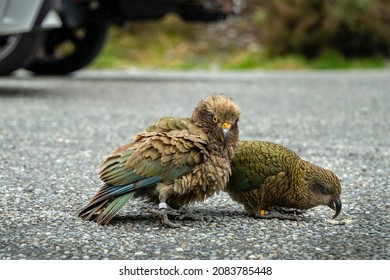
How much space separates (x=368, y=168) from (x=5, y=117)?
3.63 meters

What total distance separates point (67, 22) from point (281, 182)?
648 cm

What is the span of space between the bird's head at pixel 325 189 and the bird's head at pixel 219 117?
0.46 m

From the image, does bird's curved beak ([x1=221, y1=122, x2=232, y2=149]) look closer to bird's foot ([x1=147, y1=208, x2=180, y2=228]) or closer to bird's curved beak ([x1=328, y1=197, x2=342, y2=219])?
bird's foot ([x1=147, y1=208, x2=180, y2=228])

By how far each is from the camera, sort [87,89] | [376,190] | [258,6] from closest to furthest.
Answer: [376,190], [87,89], [258,6]

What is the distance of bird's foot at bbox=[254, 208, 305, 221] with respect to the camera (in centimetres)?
417

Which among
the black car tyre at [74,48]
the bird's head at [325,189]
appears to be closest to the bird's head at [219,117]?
the bird's head at [325,189]

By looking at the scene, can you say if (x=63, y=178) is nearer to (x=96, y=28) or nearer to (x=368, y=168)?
(x=368, y=168)

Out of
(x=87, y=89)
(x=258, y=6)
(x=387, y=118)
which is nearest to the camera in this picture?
(x=387, y=118)

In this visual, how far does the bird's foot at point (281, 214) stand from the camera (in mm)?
4174

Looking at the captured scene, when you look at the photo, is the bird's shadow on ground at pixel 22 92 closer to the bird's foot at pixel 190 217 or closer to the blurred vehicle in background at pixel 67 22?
the blurred vehicle in background at pixel 67 22

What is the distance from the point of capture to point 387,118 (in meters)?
8.52

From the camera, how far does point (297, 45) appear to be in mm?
15391

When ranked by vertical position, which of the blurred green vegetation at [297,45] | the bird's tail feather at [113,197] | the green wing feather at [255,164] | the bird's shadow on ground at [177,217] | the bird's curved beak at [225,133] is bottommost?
the blurred green vegetation at [297,45]

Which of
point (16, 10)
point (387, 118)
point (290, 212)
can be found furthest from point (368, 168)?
point (16, 10)
